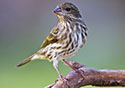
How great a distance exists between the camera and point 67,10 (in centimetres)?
383

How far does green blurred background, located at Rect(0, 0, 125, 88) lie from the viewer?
7.51m

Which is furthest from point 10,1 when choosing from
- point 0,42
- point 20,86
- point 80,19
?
point 80,19

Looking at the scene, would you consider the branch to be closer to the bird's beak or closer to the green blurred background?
the bird's beak

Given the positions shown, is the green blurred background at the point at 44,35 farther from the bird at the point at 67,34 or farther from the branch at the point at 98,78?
the branch at the point at 98,78

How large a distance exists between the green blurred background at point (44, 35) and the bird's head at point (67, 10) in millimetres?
3210

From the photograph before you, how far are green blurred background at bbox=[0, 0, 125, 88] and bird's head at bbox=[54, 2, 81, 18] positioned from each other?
10.5ft

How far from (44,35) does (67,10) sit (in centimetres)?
469

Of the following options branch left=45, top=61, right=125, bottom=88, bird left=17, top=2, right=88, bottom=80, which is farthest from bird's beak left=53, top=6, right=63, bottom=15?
branch left=45, top=61, right=125, bottom=88

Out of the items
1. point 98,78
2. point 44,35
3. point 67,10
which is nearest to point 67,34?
point 67,10

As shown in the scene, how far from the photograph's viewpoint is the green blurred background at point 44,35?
7508mm

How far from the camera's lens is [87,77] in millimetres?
3498

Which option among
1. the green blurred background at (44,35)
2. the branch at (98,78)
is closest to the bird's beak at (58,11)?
the branch at (98,78)

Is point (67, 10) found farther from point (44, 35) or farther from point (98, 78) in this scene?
point (44, 35)

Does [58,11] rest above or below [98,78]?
above
